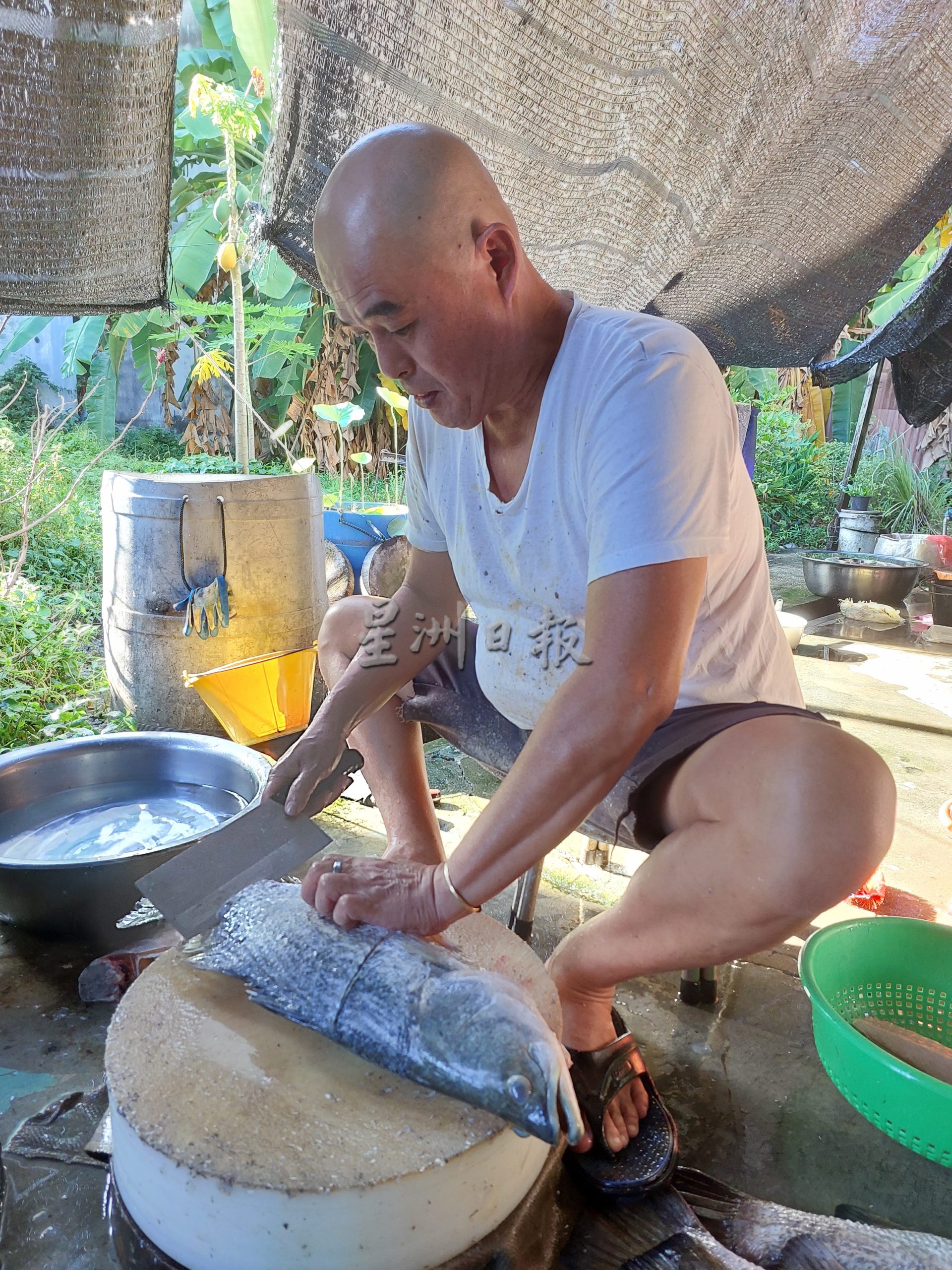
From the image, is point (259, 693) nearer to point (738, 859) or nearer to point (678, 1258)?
point (738, 859)

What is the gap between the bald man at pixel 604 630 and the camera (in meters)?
1.40

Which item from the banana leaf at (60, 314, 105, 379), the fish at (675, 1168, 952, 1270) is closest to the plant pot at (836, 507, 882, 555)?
the fish at (675, 1168, 952, 1270)

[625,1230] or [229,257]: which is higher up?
[229,257]

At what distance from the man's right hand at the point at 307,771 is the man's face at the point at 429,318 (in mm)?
879

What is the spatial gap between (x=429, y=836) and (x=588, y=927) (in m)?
0.61

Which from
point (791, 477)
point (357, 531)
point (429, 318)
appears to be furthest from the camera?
point (791, 477)

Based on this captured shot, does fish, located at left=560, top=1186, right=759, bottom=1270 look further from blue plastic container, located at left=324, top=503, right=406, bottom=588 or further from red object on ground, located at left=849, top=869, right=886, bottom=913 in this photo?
blue plastic container, located at left=324, top=503, right=406, bottom=588

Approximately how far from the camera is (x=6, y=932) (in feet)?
7.84

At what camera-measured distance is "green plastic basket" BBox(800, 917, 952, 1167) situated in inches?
58.6

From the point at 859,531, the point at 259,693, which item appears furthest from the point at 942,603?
the point at 259,693

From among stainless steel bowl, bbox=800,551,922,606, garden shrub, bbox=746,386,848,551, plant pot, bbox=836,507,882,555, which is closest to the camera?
stainless steel bowl, bbox=800,551,922,606

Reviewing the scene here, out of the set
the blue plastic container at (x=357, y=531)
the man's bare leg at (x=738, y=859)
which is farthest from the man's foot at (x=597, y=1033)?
the blue plastic container at (x=357, y=531)

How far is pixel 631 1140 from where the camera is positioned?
62.2 inches

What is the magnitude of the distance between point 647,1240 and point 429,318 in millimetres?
1718
